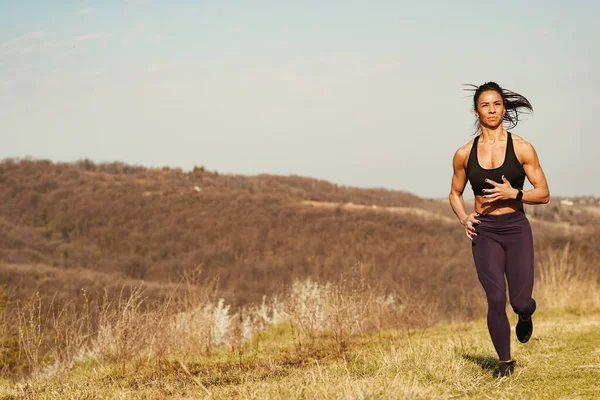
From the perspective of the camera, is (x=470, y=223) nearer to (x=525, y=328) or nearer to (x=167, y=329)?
(x=525, y=328)

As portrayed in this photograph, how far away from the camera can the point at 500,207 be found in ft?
17.3

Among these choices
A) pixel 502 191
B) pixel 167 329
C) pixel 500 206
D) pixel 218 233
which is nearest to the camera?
pixel 502 191

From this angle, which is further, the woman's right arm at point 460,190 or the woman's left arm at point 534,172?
the woman's right arm at point 460,190

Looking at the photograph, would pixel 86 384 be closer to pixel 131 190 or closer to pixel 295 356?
pixel 295 356

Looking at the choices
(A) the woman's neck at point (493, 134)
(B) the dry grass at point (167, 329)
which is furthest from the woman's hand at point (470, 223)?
(B) the dry grass at point (167, 329)

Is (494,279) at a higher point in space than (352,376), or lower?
higher

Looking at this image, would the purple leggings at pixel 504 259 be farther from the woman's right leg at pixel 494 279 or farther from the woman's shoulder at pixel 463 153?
the woman's shoulder at pixel 463 153

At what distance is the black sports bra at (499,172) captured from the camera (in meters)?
5.17

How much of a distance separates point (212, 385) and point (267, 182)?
353 ft

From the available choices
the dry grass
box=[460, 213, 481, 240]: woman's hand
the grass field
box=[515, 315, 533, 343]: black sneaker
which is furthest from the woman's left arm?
the dry grass

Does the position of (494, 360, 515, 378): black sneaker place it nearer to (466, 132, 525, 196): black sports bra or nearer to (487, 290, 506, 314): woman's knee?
(487, 290, 506, 314): woman's knee

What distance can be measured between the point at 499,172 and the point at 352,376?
6.80 ft

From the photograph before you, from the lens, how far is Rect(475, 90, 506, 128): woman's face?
17.6ft

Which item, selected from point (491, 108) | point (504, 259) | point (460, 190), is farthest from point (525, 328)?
point (491, 108)
